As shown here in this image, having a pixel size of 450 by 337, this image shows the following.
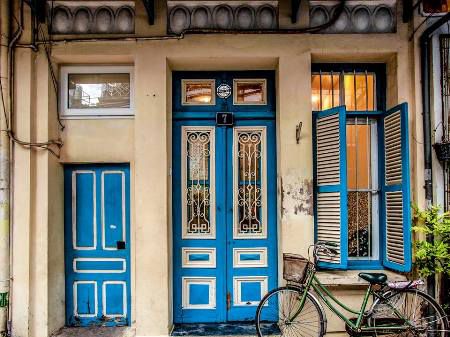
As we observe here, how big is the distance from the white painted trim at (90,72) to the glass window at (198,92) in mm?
790

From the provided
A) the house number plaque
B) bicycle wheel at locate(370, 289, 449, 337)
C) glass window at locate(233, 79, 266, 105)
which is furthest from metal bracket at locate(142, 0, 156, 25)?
bicycle wheel at locate(370, 289, 449, 337)

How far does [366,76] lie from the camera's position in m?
6.08

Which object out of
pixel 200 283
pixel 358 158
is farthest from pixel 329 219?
pixel 200 283

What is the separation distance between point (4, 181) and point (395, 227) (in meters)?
5.31

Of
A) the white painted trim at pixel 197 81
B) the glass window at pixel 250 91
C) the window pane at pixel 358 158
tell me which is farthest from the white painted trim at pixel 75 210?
the window pane at pixel 358 158

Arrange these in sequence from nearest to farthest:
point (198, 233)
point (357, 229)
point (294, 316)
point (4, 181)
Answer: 1. point (294, 316)
2. point (4, 181)
3. point (357, 229)
4. point (198, 233)

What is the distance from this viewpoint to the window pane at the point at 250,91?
20.2ft

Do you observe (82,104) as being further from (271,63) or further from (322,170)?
(322,170)

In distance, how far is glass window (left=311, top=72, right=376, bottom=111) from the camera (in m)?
6.01

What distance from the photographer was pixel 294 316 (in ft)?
17.1

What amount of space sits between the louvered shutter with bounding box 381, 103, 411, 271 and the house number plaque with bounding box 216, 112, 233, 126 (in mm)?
2195

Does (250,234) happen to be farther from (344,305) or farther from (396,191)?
(396,191)

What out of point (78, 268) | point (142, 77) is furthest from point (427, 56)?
point (78, 268)

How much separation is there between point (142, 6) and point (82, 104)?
1.66 metres
